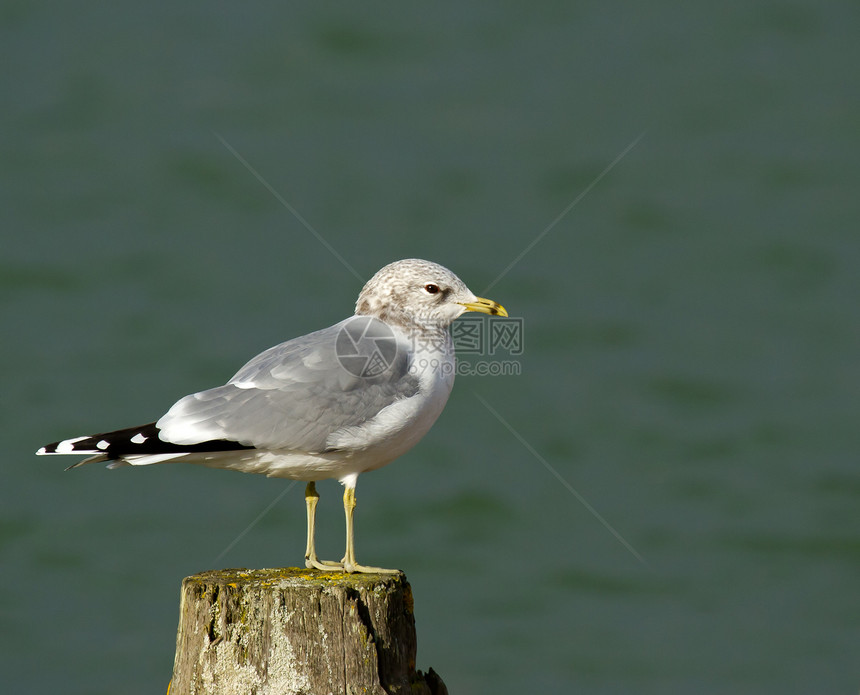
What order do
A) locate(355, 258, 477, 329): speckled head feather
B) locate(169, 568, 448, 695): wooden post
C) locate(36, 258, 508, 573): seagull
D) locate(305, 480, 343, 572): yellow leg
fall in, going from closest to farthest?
1. locate(169, 568, 448, 695): wooden post
2. locate(36, 258, 508, 573): seagull
3. locate(305, 480, 343, 572): yellow leg
4. locate(355, 258, 477, 329): speckled head feather

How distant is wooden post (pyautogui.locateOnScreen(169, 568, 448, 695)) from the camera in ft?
8.76

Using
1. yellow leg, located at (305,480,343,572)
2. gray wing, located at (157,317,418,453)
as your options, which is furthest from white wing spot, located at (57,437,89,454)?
yellow leg, located at (305,480,343,572)

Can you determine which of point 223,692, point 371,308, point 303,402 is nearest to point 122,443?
point 303,402

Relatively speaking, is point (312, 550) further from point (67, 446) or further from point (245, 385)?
point (67, 446)

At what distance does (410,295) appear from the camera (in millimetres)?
3641

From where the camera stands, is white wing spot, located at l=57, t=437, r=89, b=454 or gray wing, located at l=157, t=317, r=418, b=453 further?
gray wing, located at l=157, t=317, r=418, b=453

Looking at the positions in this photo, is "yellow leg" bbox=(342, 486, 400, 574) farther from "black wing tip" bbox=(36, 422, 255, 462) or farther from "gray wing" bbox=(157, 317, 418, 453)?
"black wing tip" bbox=(36, 422, 255, 462)

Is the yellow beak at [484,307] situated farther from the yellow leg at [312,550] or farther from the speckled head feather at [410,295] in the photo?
the yellow leg at [312,550]

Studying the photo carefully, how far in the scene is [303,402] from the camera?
129 inches

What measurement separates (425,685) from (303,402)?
99cm

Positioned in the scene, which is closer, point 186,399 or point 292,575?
point 292,575

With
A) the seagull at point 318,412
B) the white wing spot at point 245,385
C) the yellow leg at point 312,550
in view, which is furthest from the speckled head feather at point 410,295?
the yellow leg at point 312,550

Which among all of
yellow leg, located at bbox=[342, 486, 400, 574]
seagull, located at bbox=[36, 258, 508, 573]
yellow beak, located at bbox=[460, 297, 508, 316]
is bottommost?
yellow leg, located at bbox=[342, 486, 400, 574]

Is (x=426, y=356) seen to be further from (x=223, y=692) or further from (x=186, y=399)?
(x=223, y=692)
